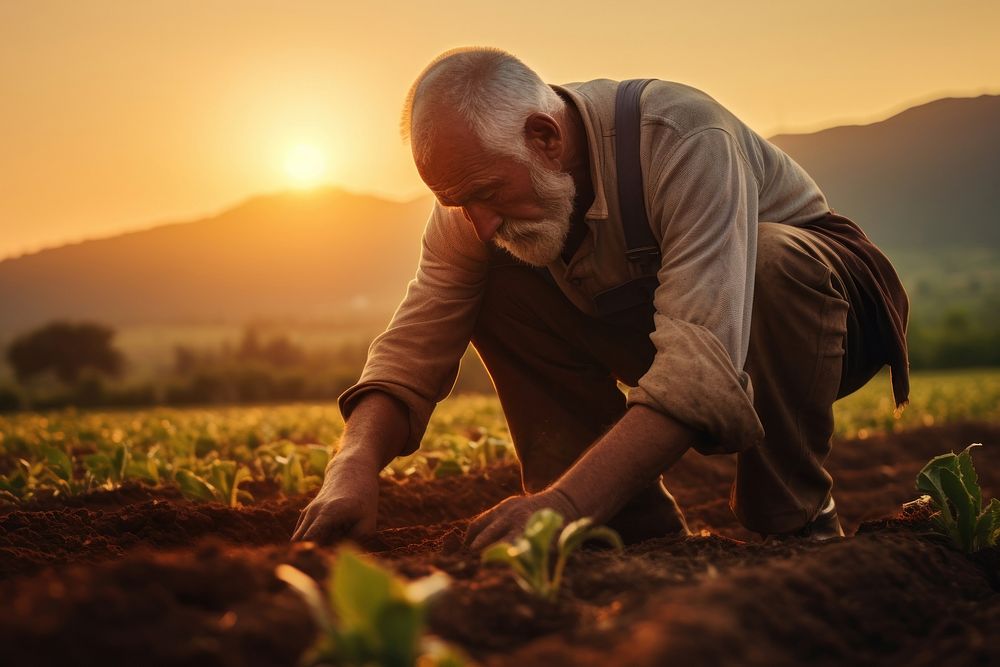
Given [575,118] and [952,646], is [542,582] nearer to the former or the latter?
[952,646]

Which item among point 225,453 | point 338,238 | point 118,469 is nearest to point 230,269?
point 338,238

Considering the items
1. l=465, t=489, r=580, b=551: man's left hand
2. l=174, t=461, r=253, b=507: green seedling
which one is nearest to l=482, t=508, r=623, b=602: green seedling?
l=465, t=489, r=580, b=551: man's left hand

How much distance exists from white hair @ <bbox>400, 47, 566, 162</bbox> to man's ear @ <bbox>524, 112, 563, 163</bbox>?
24 mm

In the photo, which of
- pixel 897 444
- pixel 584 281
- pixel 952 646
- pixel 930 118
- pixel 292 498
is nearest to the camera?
pixel 952 646

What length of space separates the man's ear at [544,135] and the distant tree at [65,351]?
129ft

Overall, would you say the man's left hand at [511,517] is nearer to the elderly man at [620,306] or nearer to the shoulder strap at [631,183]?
the elderly man at [620,306]

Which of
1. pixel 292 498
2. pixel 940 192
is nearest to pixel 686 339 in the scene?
pixel 292 498

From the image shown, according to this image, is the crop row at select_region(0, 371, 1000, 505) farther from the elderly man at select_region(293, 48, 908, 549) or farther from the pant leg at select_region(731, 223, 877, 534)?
the pant leg at select_region(731, 223, 877, 534)

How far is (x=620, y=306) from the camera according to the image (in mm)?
3197

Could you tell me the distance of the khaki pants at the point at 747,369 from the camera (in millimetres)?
3025

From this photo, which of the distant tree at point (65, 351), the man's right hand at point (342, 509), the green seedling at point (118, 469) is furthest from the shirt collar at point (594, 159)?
the distant tree at point (65, 351)

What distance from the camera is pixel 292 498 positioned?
3855mm

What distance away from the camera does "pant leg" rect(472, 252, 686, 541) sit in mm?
3455

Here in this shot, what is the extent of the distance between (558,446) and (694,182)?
50.1 inches
